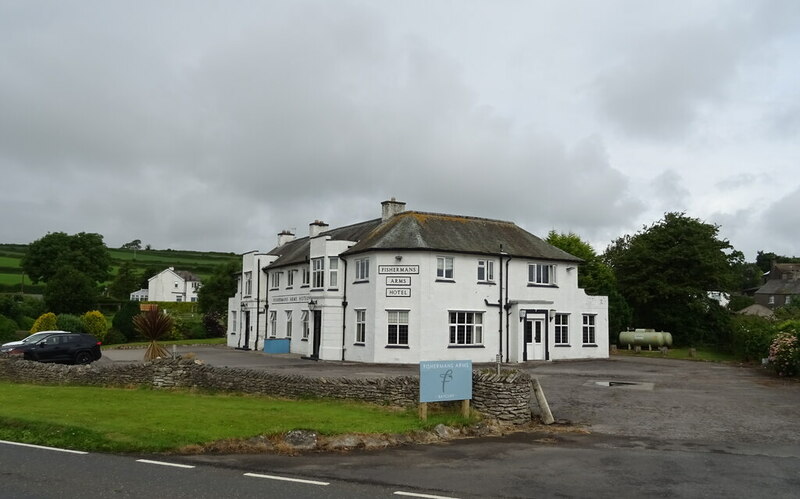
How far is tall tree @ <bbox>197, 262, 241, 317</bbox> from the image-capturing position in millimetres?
73250

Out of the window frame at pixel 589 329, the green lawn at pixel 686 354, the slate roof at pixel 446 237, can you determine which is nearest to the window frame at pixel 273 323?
the slate roof at pixel 446 237

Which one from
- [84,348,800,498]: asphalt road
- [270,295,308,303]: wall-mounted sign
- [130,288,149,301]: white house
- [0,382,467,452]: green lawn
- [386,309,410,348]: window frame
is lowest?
[84,348,800,498]: asphalt road

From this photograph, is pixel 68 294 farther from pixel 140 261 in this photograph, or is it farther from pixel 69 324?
pixel 140 261

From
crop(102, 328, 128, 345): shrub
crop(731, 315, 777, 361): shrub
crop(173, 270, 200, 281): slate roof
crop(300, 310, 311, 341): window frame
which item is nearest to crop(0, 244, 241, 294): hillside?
crop(173, 270, 200, 281): slate roof

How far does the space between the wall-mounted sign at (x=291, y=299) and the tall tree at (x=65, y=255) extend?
54819 mm

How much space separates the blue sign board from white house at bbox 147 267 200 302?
10361cm

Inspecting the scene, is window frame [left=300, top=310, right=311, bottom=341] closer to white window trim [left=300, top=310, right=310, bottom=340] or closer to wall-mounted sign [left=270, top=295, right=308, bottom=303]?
white window trim [left=300, top=310, right=310, bottom=340]

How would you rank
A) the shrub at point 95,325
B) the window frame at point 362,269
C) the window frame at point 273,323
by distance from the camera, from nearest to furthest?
the window frame at point 362,269, the window frame at point 273,323, the shrub at point 95,325

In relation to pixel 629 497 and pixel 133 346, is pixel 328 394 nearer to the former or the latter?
pixel 629 497

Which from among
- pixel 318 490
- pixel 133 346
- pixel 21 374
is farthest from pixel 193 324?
pixel 318 490

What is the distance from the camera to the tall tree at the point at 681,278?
51719 millimetres

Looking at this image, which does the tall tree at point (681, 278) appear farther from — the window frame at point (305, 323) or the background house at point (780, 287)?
the background house at point (780, 287)

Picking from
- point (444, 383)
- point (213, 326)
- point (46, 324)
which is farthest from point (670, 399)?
point (213, 326)

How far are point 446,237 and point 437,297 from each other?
149 inches
